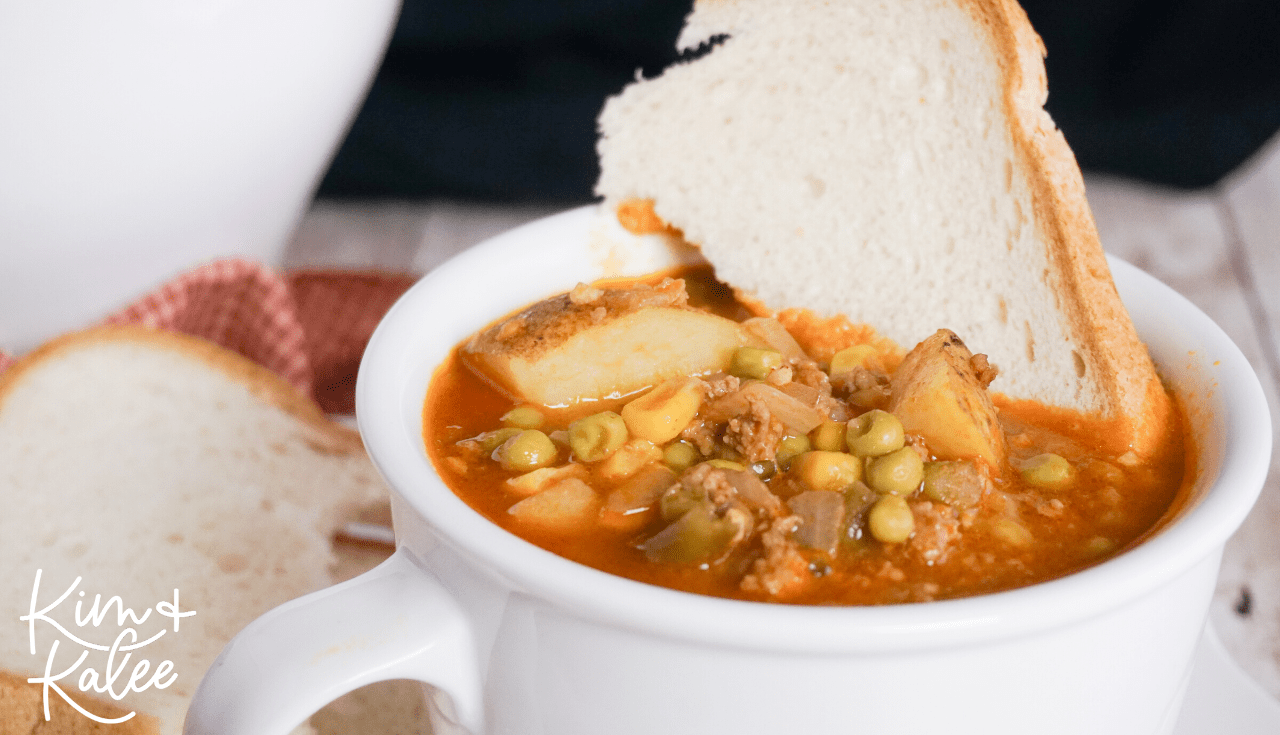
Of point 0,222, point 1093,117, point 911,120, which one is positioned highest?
point 911,120

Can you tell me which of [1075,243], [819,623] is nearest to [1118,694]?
[819,623]

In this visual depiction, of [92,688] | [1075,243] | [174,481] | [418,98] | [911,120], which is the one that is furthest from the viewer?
[418,98]

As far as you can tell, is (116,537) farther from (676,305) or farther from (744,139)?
(744,139)

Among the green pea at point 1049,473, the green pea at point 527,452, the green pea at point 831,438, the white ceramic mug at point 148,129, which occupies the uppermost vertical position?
the green pea at point 1049,473

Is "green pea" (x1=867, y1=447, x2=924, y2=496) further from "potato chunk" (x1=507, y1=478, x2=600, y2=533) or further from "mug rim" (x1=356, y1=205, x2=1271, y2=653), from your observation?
"potato chunk" (x1=507, y1=478, x2=600, y2=533)

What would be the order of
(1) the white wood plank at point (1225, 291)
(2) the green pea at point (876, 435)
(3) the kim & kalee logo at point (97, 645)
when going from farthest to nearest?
(1) the white wood plank at point (1225, 291) < (3) the kim & kalee logo at point (97, 645) < (2) the green pea at point (876, 435)

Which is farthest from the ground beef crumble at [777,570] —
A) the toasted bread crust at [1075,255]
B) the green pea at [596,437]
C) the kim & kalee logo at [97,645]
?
the kim & kalee logo at [97,645]

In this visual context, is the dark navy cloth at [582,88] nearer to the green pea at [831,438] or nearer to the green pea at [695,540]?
the green pea at [831,438]
